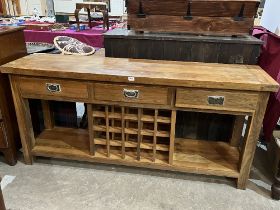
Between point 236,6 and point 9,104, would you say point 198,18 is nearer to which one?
point 236,6

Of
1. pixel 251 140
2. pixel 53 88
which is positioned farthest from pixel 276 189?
pixel 53 88

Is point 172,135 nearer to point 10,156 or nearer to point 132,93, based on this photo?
point 132,93

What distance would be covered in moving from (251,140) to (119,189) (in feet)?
2.64

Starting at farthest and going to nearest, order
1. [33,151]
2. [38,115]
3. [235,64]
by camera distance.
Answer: [38,115] < [33,151] < [235,64]

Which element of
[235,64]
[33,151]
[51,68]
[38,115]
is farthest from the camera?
[38,115]

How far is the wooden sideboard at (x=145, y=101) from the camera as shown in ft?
4.08

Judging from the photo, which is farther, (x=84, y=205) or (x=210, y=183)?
(x=210, y=183)

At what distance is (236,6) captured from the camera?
144 cm

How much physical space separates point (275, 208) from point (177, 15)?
1.24m

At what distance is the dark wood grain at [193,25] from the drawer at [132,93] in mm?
490

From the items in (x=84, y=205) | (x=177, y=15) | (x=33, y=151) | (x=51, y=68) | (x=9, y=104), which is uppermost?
(x=177, y=15)

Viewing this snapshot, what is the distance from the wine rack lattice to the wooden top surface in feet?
0.74

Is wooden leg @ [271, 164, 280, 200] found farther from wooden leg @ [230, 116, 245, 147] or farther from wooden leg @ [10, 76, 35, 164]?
wooden leg @ [10, 76, 35, 164]

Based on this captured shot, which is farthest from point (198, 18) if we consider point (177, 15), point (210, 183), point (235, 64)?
point (210, 183)
